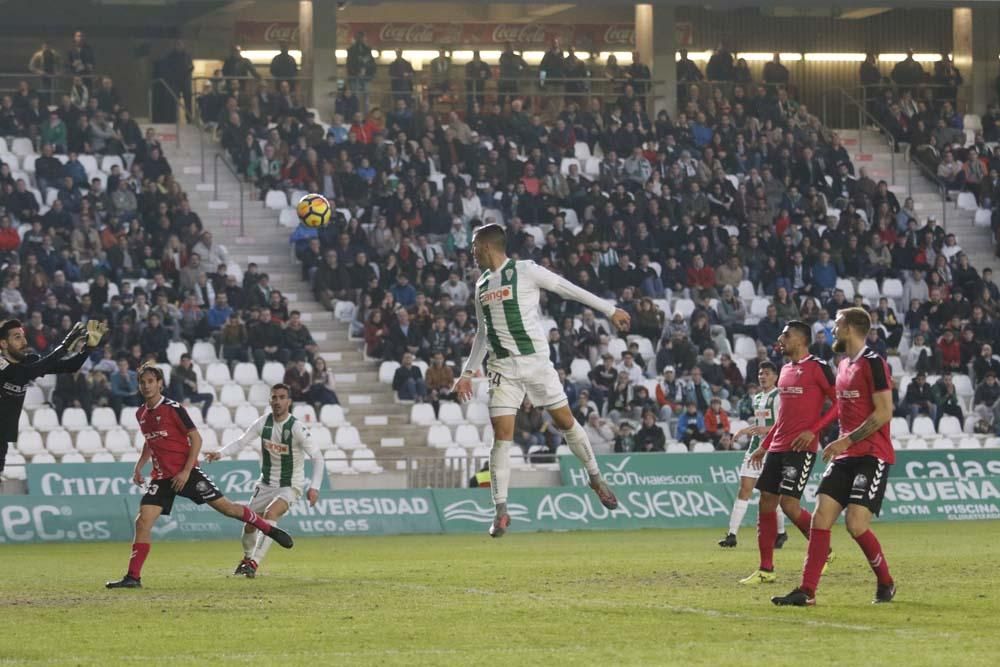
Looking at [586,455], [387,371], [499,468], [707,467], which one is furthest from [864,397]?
[387,371]

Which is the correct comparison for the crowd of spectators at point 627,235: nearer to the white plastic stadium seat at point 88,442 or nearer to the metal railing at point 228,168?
the metal railing at point 228,168

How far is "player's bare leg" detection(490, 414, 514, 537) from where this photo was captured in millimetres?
14031

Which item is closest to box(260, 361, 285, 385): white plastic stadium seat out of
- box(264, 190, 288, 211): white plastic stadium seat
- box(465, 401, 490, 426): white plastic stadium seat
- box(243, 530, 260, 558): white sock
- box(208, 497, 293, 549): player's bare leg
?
box(465, 401, 490, 426): white plastic stadium seat

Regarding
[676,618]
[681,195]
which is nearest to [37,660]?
[676,618]

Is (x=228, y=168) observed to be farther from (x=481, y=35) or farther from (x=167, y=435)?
(x=167, y=435)

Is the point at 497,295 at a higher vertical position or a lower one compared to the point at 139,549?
higher

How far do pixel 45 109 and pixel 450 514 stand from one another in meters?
14.0

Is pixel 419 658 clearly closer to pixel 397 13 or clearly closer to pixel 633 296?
pixel 633 296

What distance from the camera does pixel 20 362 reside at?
14055mm

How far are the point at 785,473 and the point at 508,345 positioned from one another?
2.83m

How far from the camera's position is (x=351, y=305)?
33.4 m

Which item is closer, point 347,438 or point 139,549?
point 139,549

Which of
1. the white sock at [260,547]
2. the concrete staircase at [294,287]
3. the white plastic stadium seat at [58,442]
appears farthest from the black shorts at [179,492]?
the white plastic stadium seat at [58,442]

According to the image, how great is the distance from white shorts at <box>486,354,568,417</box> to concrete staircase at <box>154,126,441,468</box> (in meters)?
13.3
